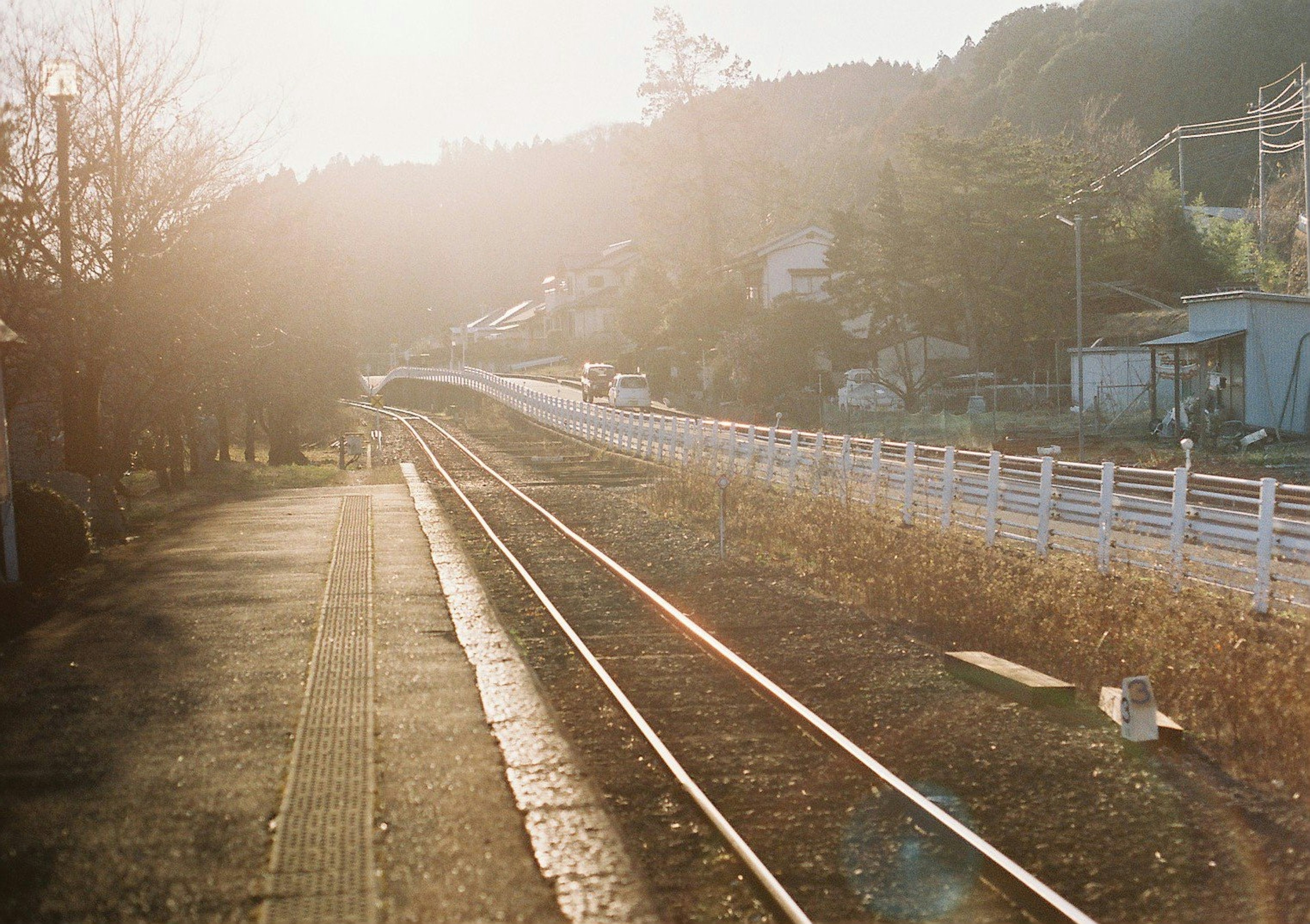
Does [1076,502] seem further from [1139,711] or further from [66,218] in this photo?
[66,218]

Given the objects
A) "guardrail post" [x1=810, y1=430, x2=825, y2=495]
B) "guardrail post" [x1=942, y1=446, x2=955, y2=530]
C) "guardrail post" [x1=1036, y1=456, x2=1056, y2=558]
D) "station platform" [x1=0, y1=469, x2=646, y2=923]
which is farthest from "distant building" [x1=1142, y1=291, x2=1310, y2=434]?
"station platform" [x1=0, y1=469, x2=646, y2=923]

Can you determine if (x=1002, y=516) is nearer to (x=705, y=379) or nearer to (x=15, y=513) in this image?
(x=15, y=513)

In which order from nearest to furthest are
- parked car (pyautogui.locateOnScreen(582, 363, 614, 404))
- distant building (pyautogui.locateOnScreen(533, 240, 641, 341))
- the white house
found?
parked car (pyautogui.locateOnScreen(582, 363, 614, 404)) < the white house < distant building (pyautogui.locateOnScreen(533, 240, 641, 341))

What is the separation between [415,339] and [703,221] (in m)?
82.8

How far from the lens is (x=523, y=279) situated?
600 ft

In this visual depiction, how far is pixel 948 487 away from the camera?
1788 cm

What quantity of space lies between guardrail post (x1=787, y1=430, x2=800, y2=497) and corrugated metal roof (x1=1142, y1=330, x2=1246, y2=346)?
597 inches

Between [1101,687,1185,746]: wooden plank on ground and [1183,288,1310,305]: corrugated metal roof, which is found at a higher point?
[1183,288,1310,305]: corrugated metal roof

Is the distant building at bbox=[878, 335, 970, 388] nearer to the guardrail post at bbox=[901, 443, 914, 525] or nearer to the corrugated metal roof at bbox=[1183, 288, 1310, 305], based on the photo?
the corrugated metal roof at bbox=[1183, 288, 1310, 305]

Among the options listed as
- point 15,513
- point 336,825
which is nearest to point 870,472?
point 15,513

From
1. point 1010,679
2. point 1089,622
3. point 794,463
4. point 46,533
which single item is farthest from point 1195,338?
point 46,533

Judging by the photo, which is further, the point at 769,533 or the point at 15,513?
the point at 769,533

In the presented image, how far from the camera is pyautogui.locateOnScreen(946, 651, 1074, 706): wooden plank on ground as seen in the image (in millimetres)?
9148

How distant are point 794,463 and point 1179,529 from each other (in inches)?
406
